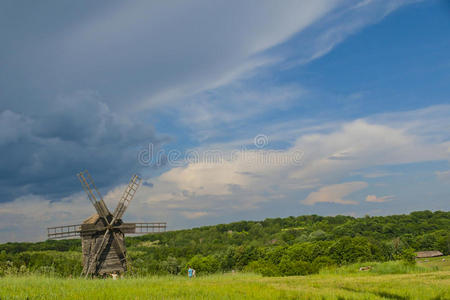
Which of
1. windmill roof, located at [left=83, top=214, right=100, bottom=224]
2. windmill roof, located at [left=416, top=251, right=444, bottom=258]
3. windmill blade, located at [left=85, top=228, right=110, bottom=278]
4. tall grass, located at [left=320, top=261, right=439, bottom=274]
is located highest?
windmill roof, located at [left=83, top=214, right=100, bottom=224]

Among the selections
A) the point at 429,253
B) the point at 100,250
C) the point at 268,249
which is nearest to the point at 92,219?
the point at 100,250

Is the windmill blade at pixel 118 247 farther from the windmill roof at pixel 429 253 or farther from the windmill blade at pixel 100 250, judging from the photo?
the windmill roof at pixel 429 253

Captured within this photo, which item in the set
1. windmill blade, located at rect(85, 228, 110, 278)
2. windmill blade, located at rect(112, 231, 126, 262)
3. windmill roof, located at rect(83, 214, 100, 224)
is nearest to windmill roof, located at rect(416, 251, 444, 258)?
windmill blade, located at rect(112, 231, 126, 262)

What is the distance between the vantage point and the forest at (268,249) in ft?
102

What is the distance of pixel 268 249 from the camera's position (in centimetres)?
9081

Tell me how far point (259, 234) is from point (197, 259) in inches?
2434

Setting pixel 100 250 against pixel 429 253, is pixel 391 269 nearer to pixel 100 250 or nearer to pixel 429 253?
pixel 100 250

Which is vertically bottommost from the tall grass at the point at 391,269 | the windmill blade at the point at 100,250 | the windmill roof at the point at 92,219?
the tall grass at the point at 391,269

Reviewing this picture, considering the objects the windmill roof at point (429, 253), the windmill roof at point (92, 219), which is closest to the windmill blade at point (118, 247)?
the windmill roof at point (92, 219)

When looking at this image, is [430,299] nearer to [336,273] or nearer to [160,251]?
[336,273]

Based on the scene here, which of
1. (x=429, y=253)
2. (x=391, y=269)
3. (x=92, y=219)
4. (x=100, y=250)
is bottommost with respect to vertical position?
(x=429, y=253)

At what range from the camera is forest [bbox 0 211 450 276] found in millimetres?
31039

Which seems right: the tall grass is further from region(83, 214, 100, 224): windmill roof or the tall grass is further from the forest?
region(83, 214, 100, 224): windmill roof

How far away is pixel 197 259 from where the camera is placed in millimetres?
83750
